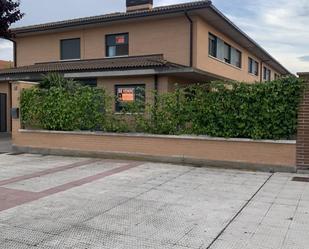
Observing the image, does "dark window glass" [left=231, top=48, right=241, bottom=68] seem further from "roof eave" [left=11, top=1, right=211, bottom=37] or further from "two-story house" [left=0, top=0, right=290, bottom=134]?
"roof eave" [left=11, top=1, right=211, bottom=37]

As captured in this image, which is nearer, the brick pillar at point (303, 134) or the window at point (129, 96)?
the brick pillar at point (303, 134)

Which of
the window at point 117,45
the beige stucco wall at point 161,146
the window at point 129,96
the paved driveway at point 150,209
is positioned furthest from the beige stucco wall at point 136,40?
the paved driveway at point 150,209

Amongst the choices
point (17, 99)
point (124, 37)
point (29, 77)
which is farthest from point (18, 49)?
point (17, 99)

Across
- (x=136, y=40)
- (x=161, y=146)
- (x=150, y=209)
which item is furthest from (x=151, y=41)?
(x=150, y=209)

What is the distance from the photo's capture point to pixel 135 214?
259 inches

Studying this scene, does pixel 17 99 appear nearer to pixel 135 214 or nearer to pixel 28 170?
pixel 28 170

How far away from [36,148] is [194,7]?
885 cm

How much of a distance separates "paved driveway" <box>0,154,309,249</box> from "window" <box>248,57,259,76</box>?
2082 centimetres

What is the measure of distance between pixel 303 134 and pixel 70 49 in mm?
15615

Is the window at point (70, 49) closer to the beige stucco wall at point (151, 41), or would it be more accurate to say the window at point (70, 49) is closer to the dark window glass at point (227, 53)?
the beige stucco wall at point (151, 41)

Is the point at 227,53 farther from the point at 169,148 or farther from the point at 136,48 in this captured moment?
the point at 169,148

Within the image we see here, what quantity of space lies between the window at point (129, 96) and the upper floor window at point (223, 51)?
16.0 ft

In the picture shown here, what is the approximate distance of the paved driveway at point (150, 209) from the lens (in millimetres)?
5414

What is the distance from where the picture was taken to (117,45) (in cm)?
2127
